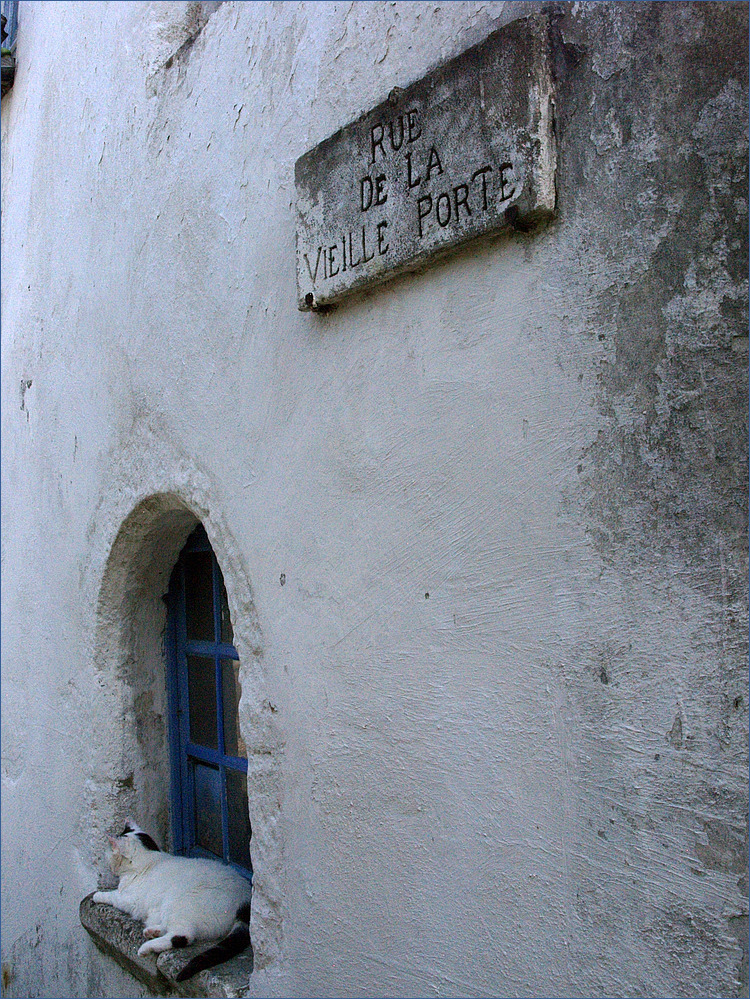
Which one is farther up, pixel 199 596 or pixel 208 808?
pixel 199 596

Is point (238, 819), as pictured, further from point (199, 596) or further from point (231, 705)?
point (199, 596)

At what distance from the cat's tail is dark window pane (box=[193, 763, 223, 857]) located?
0.52 meters

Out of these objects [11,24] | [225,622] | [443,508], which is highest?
[11,24]

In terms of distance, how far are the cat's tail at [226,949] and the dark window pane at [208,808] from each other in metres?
0.52

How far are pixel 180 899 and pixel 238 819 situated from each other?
1.34 feet

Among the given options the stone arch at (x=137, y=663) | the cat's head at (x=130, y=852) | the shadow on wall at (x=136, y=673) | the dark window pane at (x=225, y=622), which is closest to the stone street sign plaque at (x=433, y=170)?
the stone arch at (x=137, y=663)

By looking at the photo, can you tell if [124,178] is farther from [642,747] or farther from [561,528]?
[642,747]

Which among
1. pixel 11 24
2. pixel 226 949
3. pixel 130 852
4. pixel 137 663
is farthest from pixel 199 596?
pixel 11 24

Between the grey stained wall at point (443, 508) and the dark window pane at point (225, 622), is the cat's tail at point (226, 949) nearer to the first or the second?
the grey stained wall at point (443, 508)

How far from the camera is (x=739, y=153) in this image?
150 cm

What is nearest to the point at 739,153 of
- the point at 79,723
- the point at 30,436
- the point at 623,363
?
the point at 623,363

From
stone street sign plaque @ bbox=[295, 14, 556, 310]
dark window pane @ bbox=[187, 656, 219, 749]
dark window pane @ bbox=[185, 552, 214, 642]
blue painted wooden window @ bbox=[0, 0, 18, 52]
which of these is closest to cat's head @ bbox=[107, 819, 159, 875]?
dark window pane @ bbox=[187, 656, 219, 749]

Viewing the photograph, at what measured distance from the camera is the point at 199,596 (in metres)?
3.54

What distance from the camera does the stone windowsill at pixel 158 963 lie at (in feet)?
8.55
